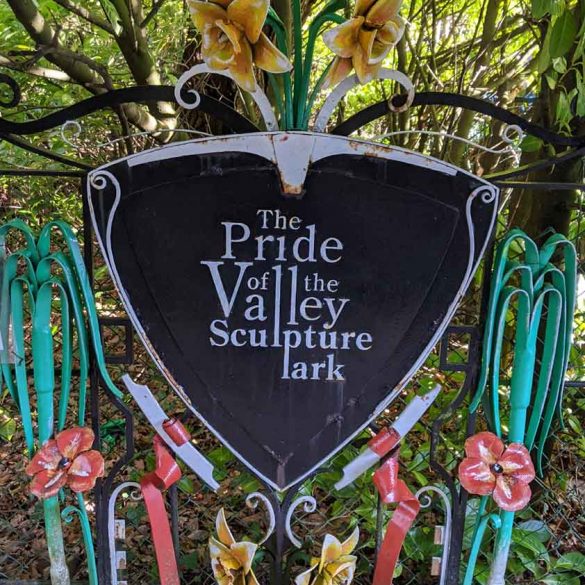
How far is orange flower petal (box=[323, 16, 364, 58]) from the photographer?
4.37ft

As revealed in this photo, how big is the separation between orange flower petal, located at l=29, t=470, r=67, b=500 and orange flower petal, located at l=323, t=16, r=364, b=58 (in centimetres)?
130

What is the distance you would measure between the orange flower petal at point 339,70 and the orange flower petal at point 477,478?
3.52 ft

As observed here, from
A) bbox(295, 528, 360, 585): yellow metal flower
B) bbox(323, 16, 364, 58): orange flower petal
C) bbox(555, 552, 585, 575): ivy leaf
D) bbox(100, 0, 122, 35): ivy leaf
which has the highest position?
bbox(100, 0, 122, 35): ivy leaf

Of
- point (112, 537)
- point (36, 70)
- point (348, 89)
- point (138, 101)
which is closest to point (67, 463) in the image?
point (112, 537)

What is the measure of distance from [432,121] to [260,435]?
2.07 meters

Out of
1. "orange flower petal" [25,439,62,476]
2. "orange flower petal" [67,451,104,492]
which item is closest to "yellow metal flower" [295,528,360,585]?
"orange flower petal" [67,451,104,492]

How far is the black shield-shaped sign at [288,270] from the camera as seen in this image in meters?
1.49

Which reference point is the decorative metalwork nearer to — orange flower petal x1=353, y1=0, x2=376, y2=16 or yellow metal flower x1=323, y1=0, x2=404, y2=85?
yellow metal flower x1=323, y1=0, x2=404, y2=85

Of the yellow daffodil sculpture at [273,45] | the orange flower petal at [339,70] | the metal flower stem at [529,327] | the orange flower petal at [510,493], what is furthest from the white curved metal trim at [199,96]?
the orange flower petal at [510,493]

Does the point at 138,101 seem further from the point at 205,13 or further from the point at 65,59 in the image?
the point at 65,59

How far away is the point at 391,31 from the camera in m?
1.34

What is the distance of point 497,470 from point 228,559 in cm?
78

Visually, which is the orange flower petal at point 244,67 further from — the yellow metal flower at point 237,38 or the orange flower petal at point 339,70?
the orange flower petal at point 339,70

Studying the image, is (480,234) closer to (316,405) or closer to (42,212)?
(316,405)
